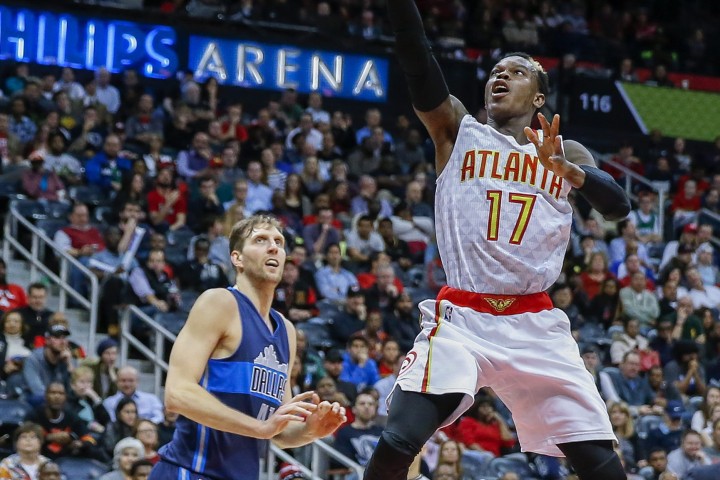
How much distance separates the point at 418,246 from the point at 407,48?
10.9 meters

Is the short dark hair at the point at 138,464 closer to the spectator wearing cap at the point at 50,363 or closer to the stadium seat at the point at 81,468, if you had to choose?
the stadium seat at the point at 81,468

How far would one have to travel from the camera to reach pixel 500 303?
563cm

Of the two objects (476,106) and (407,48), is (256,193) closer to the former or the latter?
(476,106)

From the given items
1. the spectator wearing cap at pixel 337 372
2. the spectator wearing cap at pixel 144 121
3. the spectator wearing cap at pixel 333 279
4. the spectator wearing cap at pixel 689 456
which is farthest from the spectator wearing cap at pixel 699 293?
the spectator wearing cap at pixel 144 121

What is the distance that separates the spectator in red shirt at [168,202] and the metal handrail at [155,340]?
2.01m

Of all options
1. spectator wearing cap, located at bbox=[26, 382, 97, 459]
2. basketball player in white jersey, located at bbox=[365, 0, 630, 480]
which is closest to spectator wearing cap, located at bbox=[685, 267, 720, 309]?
spectator wearing cap, located at bbox=[26, 382, 97, 459]

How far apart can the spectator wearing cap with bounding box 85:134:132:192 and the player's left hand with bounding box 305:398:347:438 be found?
33.4 feet

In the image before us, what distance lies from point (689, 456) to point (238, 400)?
8280mm

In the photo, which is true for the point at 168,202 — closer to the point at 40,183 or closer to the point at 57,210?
the point at 57,210

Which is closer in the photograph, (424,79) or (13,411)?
(424,79)

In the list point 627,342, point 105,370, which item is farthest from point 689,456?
point 105,370

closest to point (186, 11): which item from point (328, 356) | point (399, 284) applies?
point (399, 284)

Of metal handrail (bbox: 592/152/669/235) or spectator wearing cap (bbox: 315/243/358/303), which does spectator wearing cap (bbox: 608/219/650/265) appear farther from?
spectator wearing cap (bbox: 315/243/358/303)

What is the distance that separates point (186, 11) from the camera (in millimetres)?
19703
